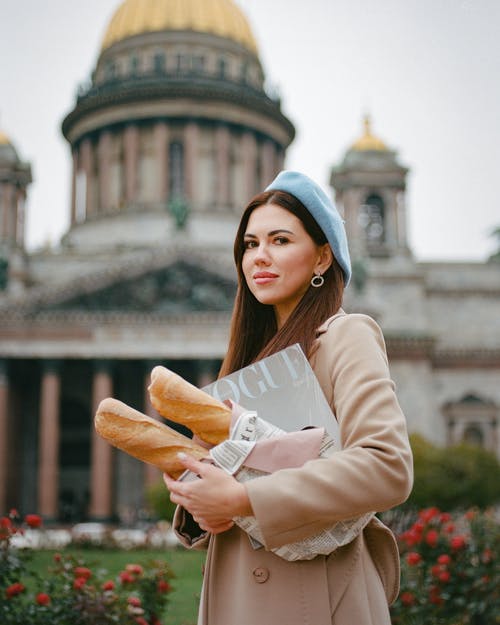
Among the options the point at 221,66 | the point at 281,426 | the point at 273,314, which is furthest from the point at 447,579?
the point at 221,66

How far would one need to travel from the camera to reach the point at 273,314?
3369 mm

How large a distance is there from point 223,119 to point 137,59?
6605 millimetres

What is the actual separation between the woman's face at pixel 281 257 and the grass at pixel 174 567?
3.68m

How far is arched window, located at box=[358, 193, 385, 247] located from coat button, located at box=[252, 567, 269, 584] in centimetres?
4204

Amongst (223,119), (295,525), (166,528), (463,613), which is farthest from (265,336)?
(223,119)

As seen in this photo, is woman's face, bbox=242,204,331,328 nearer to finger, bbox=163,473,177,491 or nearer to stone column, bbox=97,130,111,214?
finger, bbox=163,473,177,491

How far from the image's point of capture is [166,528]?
27.0 meters

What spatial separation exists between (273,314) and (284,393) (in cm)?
62

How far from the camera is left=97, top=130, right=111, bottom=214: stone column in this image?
49.7m

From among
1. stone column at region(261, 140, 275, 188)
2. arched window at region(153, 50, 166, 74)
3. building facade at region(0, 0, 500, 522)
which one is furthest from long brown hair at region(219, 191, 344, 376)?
arched window at region(153, 50, 166, 74)

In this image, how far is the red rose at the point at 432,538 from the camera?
9.58 metres

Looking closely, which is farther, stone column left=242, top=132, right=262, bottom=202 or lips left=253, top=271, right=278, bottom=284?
stone column left=242, top=132, right=262, bottom=202

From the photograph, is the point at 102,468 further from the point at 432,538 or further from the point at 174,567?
the point at 432,538

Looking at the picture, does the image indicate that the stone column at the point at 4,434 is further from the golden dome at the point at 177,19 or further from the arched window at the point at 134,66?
the golden dome at the point at 177,19
